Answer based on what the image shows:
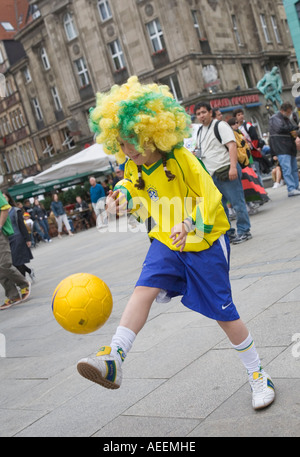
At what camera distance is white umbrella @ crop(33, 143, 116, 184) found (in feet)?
71.9

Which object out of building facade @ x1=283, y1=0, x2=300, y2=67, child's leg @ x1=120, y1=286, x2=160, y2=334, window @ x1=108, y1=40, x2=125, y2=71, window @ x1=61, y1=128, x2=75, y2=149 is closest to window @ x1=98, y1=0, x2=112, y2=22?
window @ x1=108, y1=40, x2=125, y2=71

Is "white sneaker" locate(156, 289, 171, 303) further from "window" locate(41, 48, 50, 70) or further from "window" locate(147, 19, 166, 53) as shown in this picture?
"window" locate(41, 48, 50, 70)

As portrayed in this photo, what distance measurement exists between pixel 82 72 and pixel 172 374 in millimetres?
40420

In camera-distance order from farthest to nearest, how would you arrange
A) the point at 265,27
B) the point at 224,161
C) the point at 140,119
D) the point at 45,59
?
the point at 45,59 → the point at 265,27 → the point at 224,161 → the point at 140,119

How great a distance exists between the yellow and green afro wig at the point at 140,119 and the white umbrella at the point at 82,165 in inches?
694

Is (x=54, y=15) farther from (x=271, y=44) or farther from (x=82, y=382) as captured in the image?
(x=82, y=382)

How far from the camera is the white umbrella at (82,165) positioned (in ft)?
71.9

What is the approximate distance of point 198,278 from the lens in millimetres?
3270

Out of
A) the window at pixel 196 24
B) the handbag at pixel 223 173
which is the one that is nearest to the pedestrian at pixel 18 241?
the handbag at pixel 223 173

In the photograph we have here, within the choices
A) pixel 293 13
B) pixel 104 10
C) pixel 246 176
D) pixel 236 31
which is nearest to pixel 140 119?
pixel 246 176

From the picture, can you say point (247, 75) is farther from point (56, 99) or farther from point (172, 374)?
point (172, 374)

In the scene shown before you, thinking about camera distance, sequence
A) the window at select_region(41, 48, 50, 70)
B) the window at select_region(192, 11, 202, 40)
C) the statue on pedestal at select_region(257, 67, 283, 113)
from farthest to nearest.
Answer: the window at select_region(41, 48, 50, 70), the window at select_region(192, 11, 202, 40), the statue on pedestal at select_region(257, 67, 283, 113)

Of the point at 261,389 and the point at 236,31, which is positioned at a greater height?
the point at 236,31

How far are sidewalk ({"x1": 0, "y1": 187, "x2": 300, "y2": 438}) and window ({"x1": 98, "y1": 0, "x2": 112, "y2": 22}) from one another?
35106 mm
